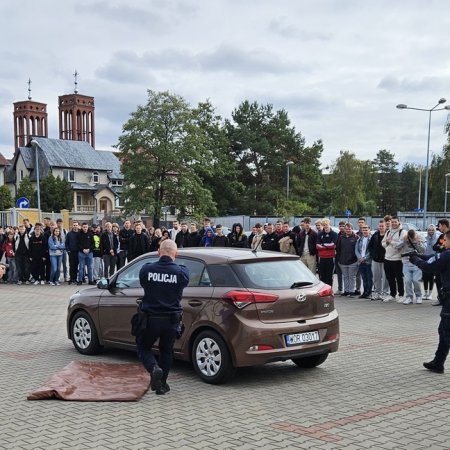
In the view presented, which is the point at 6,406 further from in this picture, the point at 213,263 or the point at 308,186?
the point at 308,186

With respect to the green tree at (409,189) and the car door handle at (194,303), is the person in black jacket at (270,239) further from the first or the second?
the green tree at (409,189)

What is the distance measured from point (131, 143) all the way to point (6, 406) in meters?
47.7

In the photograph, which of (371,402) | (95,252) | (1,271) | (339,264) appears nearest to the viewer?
(371,402)

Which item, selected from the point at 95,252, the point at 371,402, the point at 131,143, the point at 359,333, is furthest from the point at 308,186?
the point at 371,402

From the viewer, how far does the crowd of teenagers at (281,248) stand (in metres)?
15.1

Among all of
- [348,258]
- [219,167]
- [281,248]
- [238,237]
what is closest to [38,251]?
[238,237]

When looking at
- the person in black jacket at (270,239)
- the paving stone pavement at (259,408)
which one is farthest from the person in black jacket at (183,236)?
the paving stone pavement at (259,408)

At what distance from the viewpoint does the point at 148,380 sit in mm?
7391

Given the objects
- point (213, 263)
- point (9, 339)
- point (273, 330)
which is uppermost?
point (213, 263)

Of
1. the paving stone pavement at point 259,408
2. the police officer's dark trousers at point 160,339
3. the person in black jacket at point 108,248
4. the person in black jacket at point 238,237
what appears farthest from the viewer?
the person in black jacket at point 108,248

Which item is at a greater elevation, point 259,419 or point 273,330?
point 273,330

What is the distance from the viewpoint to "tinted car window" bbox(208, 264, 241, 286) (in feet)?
24.4

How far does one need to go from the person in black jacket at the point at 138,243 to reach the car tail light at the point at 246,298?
39.4 feet

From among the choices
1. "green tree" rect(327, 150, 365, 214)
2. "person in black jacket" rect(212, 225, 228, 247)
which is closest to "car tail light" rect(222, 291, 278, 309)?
Result: "person in black jacket" rect(212, 225, 228, 247)
